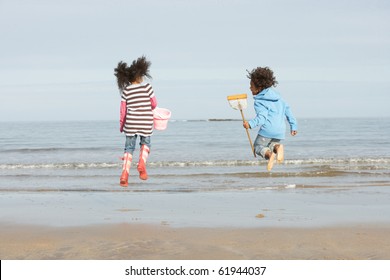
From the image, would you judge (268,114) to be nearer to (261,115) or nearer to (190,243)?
(261,115)

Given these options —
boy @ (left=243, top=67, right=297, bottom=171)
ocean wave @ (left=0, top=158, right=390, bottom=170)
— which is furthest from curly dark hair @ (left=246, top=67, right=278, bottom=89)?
ocean wave @ (left=0, top=158, right=390, bottom=170)

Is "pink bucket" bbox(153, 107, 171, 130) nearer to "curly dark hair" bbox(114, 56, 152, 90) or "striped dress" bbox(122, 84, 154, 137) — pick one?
"striped dress" bbox(122, 84, 154, 137)

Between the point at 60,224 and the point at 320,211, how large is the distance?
4.16 metres

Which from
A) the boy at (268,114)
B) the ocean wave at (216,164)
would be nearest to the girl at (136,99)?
the boy at (268,114)

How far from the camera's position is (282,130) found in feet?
29.1

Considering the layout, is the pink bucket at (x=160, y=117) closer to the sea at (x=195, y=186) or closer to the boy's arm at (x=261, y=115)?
the boy's arm at (x=261, y=115)

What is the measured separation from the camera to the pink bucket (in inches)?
325

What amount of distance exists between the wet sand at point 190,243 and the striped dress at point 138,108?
4.59 feet

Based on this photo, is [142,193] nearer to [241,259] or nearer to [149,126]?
[149,126]

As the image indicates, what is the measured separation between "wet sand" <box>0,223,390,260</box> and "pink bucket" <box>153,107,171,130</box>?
143 cm

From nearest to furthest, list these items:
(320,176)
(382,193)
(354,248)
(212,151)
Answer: (354,248) < (382,193) < (320,176) < (212,151)

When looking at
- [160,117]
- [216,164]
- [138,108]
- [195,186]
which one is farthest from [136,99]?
[216,164]
